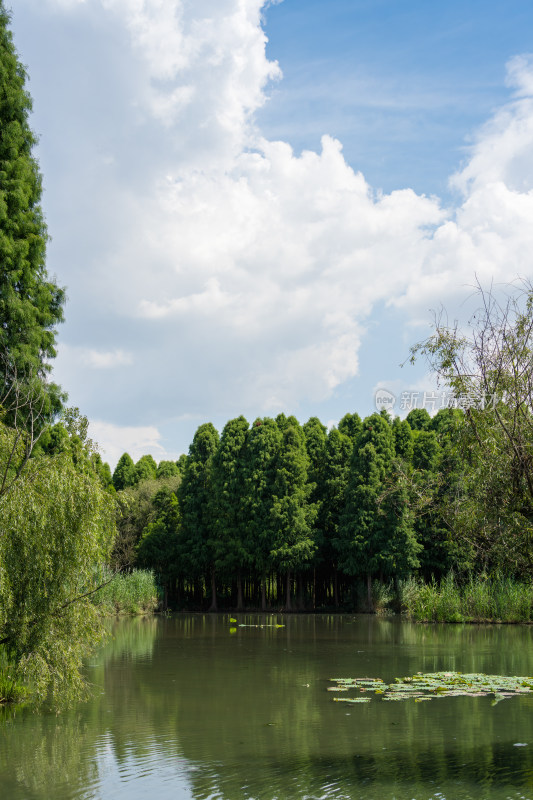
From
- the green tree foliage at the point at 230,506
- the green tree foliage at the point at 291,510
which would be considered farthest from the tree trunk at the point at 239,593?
the green tree foliage at the point at 291,510

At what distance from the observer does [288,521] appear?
41.3 meters

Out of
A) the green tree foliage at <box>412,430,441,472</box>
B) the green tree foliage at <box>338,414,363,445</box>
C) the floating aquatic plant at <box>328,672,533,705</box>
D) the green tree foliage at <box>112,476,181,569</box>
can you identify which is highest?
the green tree foliage at <box>338,414,363,445</box>

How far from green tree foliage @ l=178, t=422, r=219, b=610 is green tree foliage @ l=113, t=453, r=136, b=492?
1291 centimetres

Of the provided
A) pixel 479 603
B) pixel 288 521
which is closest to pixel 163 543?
pixel 288 521

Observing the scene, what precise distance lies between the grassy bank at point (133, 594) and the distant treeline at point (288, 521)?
4728 millimetres

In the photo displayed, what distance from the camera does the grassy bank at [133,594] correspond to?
36906mm

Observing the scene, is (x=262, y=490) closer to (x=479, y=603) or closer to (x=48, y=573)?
(x=479, y=603)

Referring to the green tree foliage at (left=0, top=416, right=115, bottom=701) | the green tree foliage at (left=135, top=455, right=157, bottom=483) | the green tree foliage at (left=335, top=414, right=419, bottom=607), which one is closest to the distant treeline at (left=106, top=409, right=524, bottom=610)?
the green tree foliage at (left=335, top=414, right=419, bottom=607)

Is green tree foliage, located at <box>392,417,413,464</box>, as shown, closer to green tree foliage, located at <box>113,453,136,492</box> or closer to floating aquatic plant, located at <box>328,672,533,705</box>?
green tree foliage, located at <box>113,453,136,492</box>

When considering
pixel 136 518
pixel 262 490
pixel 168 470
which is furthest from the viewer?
pixel 168 470

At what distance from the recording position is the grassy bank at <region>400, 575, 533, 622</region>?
2966 centimetres

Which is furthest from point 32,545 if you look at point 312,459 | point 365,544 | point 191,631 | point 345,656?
point 312,459

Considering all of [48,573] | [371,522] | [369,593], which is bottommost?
[369,593]

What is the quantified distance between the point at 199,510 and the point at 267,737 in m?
36.1
